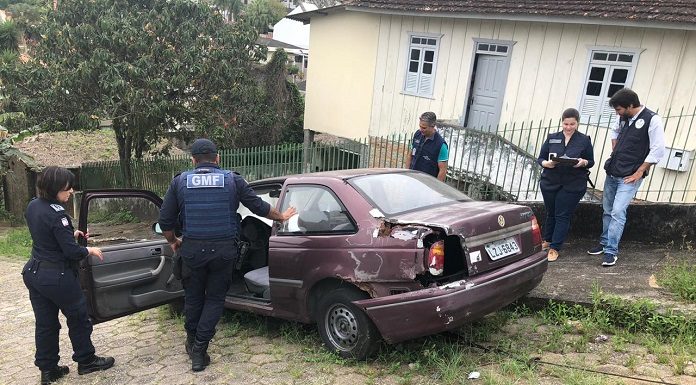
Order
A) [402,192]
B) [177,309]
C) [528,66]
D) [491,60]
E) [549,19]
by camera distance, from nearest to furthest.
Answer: [402,192] → [177,309] → [549,19] → [528,66] → [491,60]

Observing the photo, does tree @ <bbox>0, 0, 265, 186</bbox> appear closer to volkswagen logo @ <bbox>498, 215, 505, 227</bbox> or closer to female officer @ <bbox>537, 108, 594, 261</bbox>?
female officer @ <bbox>537, 108, 594, 261</bbox>

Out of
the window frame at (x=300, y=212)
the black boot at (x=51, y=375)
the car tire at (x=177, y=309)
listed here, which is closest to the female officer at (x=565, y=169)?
the window frame at (x=300, y=212)

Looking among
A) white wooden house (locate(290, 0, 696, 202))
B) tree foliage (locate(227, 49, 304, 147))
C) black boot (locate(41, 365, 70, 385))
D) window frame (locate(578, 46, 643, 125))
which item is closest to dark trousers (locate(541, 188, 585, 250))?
white wooden house (locate(290, 0, 696, 202))

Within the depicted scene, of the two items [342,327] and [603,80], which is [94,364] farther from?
[603,80]

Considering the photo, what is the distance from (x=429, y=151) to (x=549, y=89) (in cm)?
559

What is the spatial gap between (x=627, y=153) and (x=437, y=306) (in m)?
2.81

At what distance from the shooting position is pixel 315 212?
3855mm

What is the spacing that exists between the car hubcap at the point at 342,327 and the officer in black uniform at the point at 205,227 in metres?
0.83

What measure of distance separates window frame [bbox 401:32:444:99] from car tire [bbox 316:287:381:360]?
364 inches

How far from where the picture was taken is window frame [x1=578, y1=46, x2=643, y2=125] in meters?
9.12

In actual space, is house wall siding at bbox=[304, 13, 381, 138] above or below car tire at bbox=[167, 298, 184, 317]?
above

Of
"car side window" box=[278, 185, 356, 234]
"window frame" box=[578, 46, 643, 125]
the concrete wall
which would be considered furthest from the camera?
"window frame" box=[578, 46, 643, 125]

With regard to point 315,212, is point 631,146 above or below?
above

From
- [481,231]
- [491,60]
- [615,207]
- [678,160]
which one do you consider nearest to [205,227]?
[481,231]
